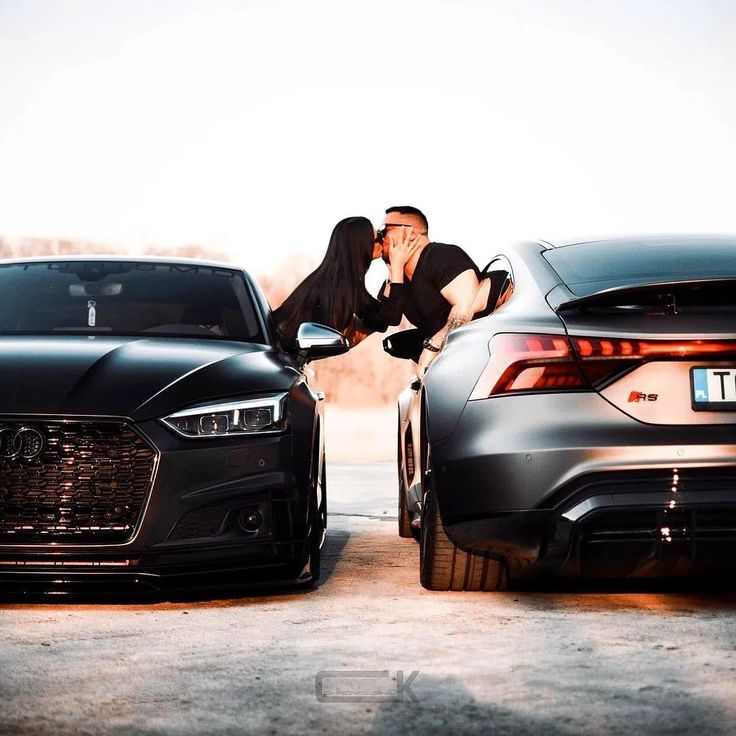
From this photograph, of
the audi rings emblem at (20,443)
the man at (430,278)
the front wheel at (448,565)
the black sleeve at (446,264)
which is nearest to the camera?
the audi rings emblem at (20,443)

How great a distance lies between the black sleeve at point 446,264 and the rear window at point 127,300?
1.25 metres

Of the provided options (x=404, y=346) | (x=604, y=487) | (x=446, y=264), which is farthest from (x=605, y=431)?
(x=446, y=264)

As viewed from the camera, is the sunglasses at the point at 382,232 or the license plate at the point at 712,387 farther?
the sunglasses at the point at 382,232

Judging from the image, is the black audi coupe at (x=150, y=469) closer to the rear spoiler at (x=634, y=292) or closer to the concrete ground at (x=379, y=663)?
the concrete ground at (x=379, y=663)

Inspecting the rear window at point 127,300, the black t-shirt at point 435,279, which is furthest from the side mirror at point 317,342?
the black t-shirt at point 435,279

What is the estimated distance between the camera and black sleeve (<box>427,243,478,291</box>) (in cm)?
794

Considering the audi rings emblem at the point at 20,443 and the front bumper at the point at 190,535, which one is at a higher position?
the audi rings emblem at the point at 20,443

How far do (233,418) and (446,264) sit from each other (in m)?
2.72

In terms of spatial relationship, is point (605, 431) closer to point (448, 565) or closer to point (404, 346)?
point (448, 565)

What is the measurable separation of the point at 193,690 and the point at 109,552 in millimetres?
1499

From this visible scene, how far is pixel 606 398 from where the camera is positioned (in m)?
4.96

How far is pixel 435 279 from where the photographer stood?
8.05 metres

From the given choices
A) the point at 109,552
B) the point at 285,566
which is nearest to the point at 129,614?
the point at 109,552

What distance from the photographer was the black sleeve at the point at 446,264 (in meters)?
7.94
